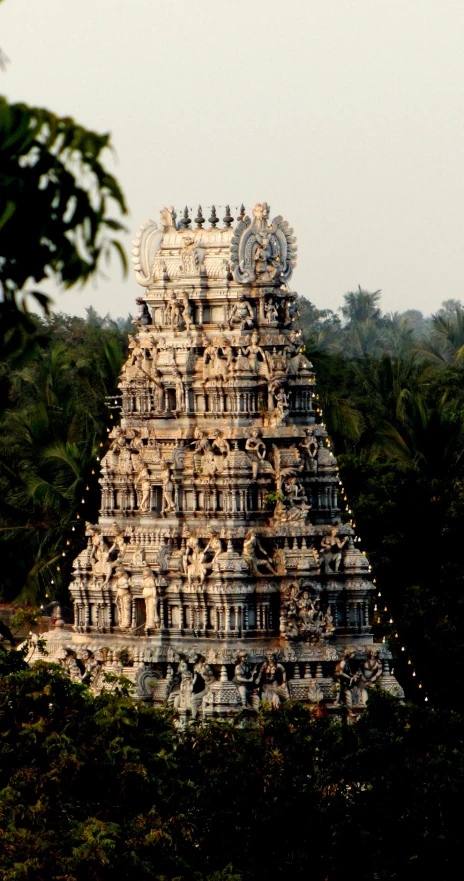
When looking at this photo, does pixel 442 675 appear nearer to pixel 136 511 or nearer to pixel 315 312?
pixel 136 511

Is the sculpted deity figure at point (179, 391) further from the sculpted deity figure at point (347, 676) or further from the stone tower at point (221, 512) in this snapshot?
the sculpted deity figure at point (347, 676)

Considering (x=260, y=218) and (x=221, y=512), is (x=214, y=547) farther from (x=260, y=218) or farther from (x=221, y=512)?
(x=260, y=218)

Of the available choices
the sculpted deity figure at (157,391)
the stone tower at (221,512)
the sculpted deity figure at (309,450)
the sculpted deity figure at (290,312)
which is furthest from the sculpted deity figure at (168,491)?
the sculpted deity figure at (290,312)

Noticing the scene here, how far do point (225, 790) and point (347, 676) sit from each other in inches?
339

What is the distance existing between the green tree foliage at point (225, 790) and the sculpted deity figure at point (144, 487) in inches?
303

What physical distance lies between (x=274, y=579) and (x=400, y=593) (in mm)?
12422

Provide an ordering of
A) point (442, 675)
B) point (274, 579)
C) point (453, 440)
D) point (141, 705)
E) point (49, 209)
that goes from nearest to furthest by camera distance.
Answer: point (49, 209) < point (141, 705) < point (274, 579) < point (442, 675) < point (453, 440)

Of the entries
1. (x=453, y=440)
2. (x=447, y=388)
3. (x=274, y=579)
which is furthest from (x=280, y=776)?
(x=447, y=388)

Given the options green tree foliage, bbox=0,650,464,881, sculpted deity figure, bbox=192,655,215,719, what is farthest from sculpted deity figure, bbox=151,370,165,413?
green tree foliage, bbox=0,650,464,881

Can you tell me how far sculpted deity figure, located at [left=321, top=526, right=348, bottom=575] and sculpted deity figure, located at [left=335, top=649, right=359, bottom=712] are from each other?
1444mm

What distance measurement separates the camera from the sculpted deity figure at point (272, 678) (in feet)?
127

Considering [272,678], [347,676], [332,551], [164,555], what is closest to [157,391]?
[164,555]

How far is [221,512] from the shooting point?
39750mm

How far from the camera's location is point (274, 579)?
39500mm
